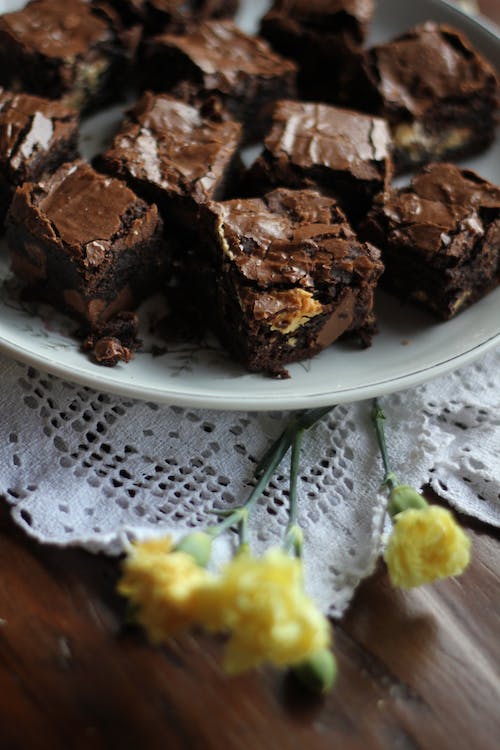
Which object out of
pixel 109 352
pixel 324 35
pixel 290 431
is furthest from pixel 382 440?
pixel 324 35

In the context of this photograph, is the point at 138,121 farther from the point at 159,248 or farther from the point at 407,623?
the point at 407,623

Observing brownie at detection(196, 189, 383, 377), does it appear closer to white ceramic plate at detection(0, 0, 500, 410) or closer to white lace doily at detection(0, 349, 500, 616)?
white ceramic plate at detection(0, 0, 500, 410)

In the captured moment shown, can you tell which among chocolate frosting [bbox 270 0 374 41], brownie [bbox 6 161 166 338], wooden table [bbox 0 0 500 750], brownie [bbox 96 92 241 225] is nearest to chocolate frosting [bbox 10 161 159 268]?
brownie [bbox 6 161 166 338]

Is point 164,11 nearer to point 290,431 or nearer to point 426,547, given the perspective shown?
point 290,431

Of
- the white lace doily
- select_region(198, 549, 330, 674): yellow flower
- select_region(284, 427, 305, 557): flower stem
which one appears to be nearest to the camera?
select_region(198, 549, 330, 674): yellow flower

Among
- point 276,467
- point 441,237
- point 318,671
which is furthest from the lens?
point 441,237

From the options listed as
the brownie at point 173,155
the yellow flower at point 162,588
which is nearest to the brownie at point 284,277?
the brownie at point 173,155

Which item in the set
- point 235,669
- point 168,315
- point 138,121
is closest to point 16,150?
point 138,121
